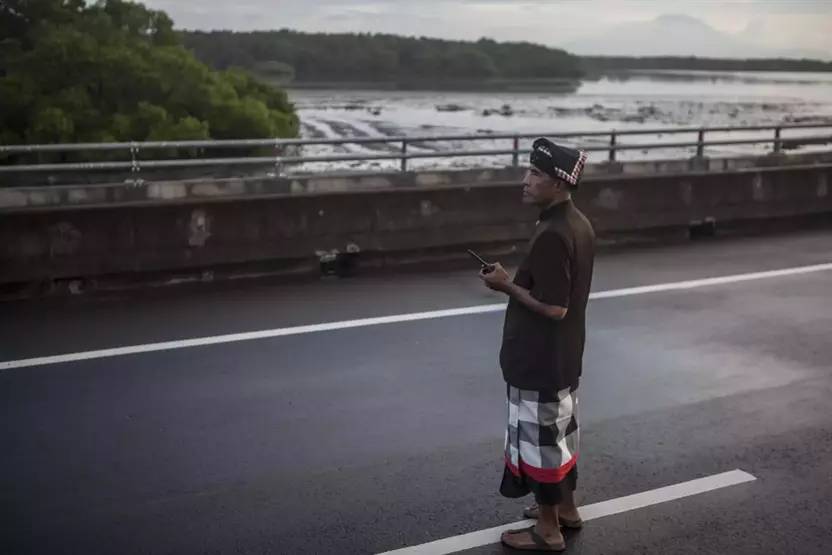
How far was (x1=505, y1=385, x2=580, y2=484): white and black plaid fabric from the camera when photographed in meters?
4.29

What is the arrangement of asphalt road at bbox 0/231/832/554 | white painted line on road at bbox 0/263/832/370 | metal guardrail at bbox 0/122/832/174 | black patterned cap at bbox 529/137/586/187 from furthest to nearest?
metal guardrail at bbox 0/122/832/174
white painted line on road at bbox 0/263/832/370
asphalt road at bbox 0/231/832/554
black patterned cap at bbox 529/137/586/187

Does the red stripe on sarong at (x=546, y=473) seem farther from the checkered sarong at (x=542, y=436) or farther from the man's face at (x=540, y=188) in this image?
the man's face at (x=540, y=188)

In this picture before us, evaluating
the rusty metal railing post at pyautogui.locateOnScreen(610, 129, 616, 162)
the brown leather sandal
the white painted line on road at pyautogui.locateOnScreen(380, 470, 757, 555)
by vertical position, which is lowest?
the white painted line on road at pyautogui.locateOnScreen(380, 470, 757, 555)

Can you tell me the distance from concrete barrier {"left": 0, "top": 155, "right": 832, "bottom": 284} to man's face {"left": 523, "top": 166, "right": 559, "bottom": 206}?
243 inches

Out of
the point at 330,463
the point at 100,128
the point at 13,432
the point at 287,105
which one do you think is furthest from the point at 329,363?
the point at 287,105

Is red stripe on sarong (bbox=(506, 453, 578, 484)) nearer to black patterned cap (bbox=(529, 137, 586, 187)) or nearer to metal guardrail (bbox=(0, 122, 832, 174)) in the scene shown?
black patterned cap (bbox=(529, 137, 586, 187))

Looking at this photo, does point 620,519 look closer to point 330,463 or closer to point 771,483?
point 771,483

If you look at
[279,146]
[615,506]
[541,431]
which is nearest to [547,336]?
[541,431]

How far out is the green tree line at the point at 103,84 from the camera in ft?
169

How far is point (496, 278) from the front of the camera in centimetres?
420

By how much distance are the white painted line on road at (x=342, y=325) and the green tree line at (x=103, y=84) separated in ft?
148

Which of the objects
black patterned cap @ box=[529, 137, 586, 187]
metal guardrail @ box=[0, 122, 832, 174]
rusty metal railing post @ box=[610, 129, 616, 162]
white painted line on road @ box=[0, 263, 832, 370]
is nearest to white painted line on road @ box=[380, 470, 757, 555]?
black patterned cap @ box=[529, 137, 586, 187]

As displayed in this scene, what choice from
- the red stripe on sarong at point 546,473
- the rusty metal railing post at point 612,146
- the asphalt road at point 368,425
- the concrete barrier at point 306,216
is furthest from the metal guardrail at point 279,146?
the red stripe on sarong at point 546,473

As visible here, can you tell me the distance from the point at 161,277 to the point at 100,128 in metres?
47.0
